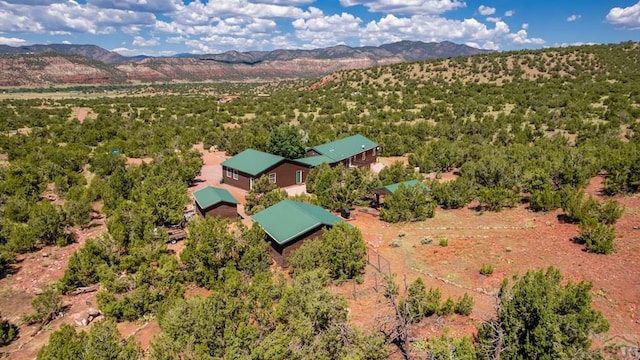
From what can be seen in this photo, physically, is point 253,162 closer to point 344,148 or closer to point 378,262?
point 344,148

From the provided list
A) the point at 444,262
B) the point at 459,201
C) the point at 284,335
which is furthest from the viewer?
the point at 459,201

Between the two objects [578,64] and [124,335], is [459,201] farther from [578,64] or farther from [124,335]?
[578,64]

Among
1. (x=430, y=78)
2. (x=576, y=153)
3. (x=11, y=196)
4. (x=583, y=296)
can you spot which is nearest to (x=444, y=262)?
(x=583, y=296)

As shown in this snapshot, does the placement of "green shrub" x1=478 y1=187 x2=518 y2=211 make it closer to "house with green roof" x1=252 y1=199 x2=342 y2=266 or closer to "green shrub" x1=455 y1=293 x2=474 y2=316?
"house with green roof" x1=252 y1=199 x2=342 y2=266

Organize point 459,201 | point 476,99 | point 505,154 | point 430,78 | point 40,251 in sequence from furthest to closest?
point 430,78, point 476,99, point 505,154, point 459,201, point 40,251

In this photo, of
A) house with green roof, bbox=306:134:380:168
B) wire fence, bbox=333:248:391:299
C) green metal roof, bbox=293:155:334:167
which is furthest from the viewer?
house with green roof, bbox=306:134:380:168

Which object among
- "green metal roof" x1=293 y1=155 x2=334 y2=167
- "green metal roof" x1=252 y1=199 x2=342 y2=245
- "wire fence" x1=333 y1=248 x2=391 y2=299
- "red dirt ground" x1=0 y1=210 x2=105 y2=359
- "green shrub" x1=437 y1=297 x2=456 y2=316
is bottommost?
"red dirt ground" x1=0 y1=210 x2=105 y2=359

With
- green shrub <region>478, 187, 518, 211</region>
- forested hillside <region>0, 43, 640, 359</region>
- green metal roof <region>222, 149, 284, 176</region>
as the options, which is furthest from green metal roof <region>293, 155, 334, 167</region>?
green shrub <region>478, 187, 518, 211</region>
